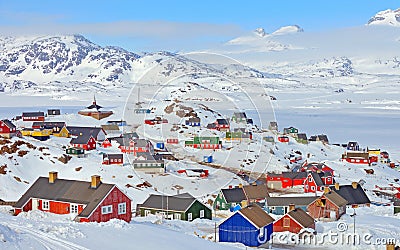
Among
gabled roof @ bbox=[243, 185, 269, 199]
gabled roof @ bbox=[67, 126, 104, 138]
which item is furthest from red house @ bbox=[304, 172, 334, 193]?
gabled roof @ bbox=[67, 126, 104, 138]

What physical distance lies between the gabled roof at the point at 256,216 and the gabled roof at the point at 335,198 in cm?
1012

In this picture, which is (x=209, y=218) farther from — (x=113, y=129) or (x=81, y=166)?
(x=113, y=129)

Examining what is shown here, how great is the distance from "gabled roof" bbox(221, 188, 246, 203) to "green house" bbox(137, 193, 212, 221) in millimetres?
6332

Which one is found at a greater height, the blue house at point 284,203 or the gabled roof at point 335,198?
the gabled roof at point 335,198

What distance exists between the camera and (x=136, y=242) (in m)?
21.5

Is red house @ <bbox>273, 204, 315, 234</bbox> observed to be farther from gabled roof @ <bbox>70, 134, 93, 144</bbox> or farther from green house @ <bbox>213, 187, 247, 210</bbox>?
gabled roof @ <bbox>70, 134, 93, 144</bbox>

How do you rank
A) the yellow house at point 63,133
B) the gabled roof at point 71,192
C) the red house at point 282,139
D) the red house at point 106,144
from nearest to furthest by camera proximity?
the gabled roof at point 71,192
the red house at point 106,144
the yellow house at point 63,133
the red house at point 282,139

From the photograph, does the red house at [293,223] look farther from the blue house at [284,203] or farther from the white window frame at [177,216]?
the blue house at [284,203]

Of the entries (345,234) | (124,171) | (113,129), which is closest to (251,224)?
(345,234)

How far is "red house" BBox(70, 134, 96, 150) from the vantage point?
61.7 meters

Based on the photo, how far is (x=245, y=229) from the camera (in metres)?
29.8

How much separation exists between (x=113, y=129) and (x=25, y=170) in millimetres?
29380

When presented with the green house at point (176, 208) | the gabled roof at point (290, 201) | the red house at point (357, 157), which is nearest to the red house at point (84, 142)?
the green house at point (176, 208)

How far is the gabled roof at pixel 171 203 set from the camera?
36094 millimetres
